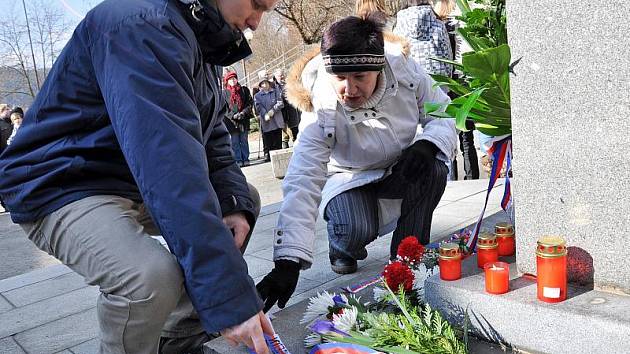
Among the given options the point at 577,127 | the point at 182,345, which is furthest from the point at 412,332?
the point at 182,345

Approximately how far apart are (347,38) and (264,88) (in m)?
8.56

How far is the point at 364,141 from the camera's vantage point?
2859 millimetres

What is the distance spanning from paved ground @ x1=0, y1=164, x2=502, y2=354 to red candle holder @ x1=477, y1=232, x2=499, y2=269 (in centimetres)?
114

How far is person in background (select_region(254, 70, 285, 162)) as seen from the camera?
1073 centimetres

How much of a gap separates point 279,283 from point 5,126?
9624mm

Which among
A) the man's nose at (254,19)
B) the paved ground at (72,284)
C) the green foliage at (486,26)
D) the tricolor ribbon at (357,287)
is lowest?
the paved ground at (72,284)

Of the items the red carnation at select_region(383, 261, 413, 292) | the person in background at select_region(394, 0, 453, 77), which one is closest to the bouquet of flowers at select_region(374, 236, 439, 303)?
the red carnation at select_region(383, 261, 413, 292)

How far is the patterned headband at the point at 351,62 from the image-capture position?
254 centimetres

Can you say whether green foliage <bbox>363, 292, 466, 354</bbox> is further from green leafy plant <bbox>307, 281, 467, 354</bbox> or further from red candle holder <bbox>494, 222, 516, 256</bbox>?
red candle holder <bbox>494, 222, 516, 256</bbox>

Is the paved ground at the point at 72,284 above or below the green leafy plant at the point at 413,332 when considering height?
below

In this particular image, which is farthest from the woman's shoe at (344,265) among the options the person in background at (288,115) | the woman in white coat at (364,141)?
the person in background at (288,115)

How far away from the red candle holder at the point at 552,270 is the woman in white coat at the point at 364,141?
38.7 inches

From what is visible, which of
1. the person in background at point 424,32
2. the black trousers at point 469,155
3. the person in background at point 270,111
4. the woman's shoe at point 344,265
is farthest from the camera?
the person in background at point 270,111

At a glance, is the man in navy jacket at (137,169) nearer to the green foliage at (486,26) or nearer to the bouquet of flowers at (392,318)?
the bouquet of flowers at (392,318)
